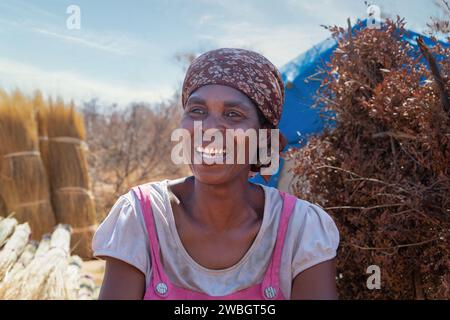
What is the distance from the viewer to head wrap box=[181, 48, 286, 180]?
2.05 meters

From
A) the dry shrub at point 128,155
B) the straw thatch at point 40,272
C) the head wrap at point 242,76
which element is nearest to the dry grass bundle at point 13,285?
the straw thatch at point 40,272

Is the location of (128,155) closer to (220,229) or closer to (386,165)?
(386,165)

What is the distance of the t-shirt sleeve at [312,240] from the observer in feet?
6.40

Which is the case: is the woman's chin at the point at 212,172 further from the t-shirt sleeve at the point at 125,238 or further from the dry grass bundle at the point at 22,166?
the dry grass bundle at the point at 22,166

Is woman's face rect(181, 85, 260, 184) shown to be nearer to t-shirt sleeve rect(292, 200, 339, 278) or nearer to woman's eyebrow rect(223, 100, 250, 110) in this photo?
woman's eyebrow rect(223, 100, 250, 110)

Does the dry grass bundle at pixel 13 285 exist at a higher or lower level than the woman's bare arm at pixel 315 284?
lower

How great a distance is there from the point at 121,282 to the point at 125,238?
146mm

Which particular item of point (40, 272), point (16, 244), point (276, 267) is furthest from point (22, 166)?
point (276, 267)

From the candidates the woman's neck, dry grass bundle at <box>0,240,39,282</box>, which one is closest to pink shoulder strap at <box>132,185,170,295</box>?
the woman's neck

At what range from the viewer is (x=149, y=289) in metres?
1.91

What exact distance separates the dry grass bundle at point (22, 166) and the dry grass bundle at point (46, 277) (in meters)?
1.78
